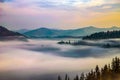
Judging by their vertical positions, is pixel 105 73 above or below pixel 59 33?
below

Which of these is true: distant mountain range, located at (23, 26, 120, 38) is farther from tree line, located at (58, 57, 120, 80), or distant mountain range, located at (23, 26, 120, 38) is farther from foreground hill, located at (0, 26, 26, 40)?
tree line, located at (58, 57, 120, 80)

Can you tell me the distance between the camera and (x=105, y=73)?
473 cm

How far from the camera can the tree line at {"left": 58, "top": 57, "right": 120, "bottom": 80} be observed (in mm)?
4691

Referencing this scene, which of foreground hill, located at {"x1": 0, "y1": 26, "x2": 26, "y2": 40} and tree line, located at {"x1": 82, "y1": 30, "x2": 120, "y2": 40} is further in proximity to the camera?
tree line, located at {"x1": 82, "y1": 30, "x2": 120, "y2": 40}

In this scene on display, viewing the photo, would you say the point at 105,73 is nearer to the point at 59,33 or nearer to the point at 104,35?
the point at 104,35

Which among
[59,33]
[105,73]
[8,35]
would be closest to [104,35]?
[105,73]

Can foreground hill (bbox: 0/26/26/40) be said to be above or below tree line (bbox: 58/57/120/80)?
above

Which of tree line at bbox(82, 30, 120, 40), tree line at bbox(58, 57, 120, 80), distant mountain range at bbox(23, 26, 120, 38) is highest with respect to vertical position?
distant mountain range at bbox(23, 26, 120, 38)

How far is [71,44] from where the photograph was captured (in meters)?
4.71

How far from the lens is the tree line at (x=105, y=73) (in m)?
4.69

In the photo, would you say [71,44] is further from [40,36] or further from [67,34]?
[40,36]

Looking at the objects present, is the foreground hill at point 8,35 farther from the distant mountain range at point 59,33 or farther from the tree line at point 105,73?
the tree line at point 105,73

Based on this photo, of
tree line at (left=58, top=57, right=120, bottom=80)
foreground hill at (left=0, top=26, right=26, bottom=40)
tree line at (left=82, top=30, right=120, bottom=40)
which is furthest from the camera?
tree line at (left=82, top=30, right=120, bottom=40)

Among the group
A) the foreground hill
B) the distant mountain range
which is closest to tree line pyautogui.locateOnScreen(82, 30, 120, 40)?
the distant mountain range
